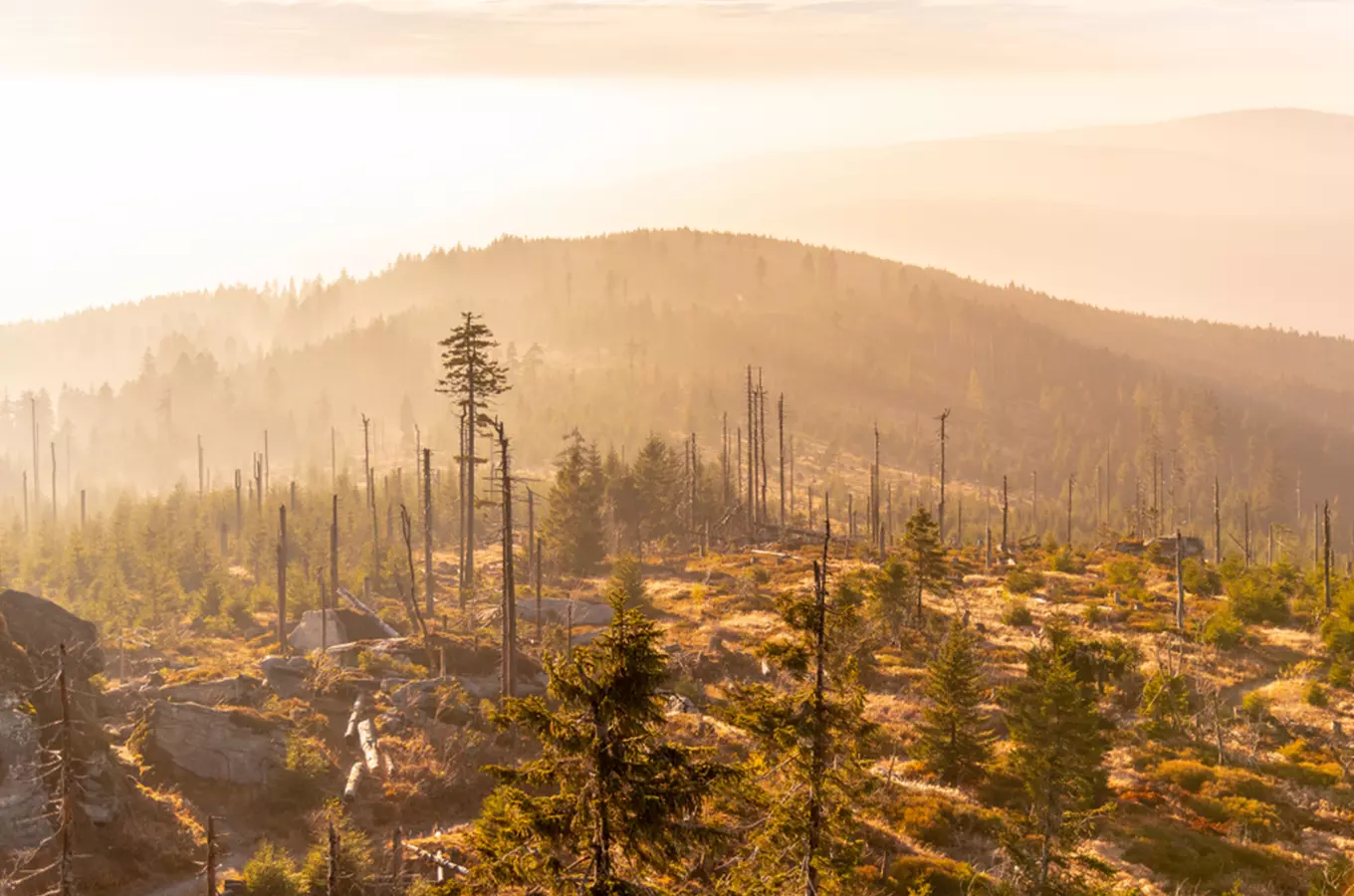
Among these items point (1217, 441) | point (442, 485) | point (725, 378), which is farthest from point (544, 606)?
point (1217, 441)

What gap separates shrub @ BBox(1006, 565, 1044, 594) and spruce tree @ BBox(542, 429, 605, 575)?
28.9 metres

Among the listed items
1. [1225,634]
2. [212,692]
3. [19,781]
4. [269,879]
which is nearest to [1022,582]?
[1225,634]

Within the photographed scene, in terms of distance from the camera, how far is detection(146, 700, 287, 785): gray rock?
114ft

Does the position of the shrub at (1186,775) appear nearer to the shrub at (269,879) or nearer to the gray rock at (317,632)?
the shrub at (269,879)

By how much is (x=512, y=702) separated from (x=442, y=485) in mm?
96206

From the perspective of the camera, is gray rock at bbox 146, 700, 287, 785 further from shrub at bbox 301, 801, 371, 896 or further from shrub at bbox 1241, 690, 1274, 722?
shrub at bbox 1241, 690, 1274, 722

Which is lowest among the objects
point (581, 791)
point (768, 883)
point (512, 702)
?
point (768, 883)

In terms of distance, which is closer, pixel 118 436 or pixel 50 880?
pixel 50 880

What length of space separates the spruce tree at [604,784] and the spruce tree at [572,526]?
5667 cm

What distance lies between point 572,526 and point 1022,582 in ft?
103

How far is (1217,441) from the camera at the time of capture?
195 m

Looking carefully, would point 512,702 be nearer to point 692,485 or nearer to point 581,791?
point 581,791

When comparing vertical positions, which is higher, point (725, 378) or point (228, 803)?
point (725, 378)

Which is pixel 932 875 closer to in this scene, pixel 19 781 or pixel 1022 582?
pixel 19 781
